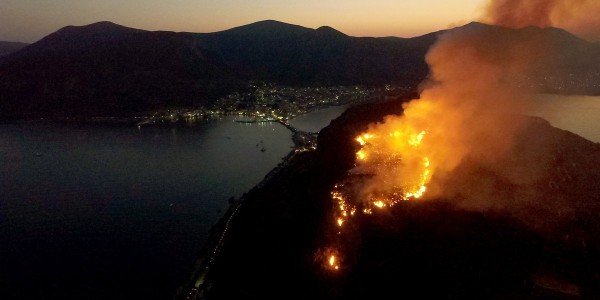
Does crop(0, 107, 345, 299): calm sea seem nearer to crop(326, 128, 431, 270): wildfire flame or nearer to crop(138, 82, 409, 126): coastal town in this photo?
crop(326, 128, 431, 270): wildfire flame

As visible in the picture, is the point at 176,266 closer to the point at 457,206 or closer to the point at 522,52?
the point at 457,206

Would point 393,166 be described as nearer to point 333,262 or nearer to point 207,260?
point 333,262

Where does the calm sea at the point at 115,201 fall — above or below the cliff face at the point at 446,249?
below

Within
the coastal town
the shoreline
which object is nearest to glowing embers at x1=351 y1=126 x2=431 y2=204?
the shoreline

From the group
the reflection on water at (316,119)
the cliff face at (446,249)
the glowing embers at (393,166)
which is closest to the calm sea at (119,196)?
the reflection on water at (316,119)

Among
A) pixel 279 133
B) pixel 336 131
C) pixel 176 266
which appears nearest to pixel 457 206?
pixel 336 131

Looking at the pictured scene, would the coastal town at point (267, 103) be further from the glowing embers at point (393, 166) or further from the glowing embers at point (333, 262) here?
the glowing embers at point (333, 262)

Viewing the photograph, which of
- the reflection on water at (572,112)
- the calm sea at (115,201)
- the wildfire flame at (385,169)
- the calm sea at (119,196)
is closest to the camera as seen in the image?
the wildfire flame at (385,169)
